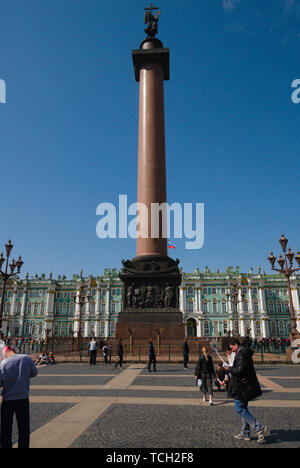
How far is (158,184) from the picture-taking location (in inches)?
979

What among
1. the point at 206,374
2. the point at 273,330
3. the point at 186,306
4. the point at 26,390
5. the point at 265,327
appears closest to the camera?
the point at 26,390

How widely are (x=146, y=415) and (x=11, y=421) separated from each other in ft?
10.5

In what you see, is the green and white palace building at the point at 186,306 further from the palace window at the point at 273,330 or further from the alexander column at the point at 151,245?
the alexander column at the point at 151,245

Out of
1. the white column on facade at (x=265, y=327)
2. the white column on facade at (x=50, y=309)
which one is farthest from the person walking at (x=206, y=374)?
the white column on facade at (x=50, y=309)

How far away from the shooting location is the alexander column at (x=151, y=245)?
2148 cm

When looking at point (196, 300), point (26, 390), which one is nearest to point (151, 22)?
point (26, 390)

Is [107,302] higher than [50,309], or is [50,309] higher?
[107,302]

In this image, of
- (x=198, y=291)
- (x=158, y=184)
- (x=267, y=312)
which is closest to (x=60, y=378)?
(x=158, y=184)

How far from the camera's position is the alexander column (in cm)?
2148

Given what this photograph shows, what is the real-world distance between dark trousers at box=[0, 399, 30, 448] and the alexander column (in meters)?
17.1

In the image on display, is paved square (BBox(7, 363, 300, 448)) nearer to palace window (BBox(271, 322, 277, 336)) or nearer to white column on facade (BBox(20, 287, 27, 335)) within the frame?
palace window (BBox(271, 322, 277, 336))

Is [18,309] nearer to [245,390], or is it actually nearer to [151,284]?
[151,284]

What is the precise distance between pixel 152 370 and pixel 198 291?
70007mm

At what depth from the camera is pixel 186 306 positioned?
82.5 meters
